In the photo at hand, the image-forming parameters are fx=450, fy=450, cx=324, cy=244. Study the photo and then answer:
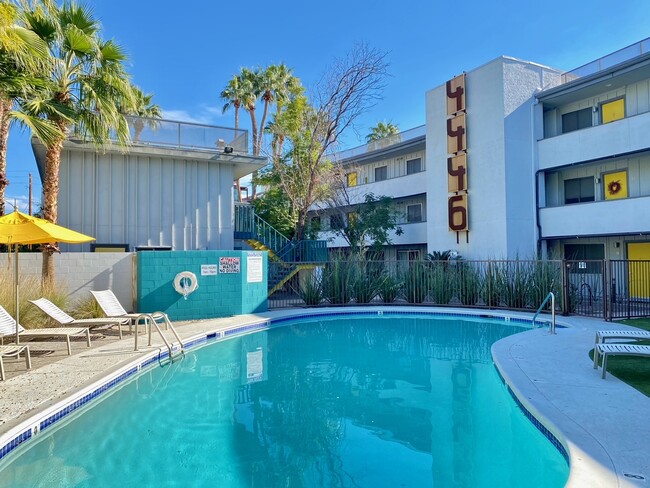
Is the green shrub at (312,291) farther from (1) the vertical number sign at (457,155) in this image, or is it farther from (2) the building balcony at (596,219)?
(2) the building balcony at (596,219)

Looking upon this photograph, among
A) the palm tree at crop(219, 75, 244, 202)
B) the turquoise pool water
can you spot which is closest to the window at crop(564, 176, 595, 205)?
the turquoise pool water

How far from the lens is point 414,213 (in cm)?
2561

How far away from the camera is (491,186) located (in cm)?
1908

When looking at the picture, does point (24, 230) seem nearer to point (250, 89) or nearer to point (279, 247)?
point (279, 247)

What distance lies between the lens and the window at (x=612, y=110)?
17.3m

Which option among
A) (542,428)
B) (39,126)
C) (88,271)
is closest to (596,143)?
(542,428)

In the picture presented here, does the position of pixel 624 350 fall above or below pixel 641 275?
below

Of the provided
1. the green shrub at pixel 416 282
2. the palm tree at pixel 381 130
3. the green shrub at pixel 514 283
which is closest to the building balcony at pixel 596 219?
the green shrub at pixel 514 283

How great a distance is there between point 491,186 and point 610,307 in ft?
26.4

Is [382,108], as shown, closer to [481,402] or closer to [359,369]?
[359,369]

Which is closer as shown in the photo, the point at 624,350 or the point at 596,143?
the point at 624,350

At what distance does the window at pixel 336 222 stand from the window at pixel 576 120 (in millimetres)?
10921

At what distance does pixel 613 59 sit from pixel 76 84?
18.1 m

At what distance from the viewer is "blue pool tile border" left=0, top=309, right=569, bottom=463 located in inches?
184
